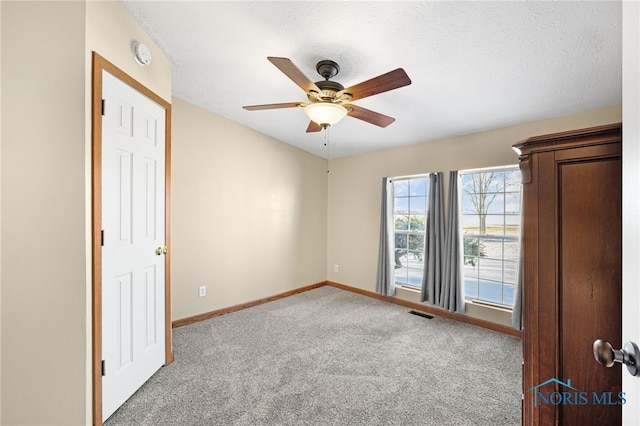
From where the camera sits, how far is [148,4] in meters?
1.74

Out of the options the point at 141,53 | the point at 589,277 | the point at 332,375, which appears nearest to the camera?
the point at 589,277

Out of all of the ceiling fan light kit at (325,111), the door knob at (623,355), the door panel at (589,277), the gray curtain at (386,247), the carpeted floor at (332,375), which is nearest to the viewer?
the door knob at (623,355)

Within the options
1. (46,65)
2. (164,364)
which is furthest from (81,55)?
(164,364)

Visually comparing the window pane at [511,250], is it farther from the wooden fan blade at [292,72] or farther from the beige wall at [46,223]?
the beige wall at [46,223]

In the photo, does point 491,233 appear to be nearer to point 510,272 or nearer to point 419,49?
point 510,272

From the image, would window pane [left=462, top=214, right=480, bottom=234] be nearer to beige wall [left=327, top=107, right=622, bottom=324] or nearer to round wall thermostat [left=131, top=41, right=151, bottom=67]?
beige wall [left=327, top=107, right=622, bottom=324]

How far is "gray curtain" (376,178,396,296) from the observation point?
13.5 feet

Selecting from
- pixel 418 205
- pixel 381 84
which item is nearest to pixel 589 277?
pixel 381 84

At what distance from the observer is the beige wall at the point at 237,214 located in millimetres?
3145

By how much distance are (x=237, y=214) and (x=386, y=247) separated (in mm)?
2194

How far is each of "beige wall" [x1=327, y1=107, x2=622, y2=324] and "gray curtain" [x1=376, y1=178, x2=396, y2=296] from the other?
16 cm

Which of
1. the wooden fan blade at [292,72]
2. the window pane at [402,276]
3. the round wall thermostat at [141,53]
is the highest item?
the round wall thermostat at [141,53]

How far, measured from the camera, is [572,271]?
1029 mm

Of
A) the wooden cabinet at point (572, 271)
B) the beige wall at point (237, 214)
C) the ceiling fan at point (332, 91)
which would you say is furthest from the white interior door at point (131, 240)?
the wooden cabinet at point (572, 271)
